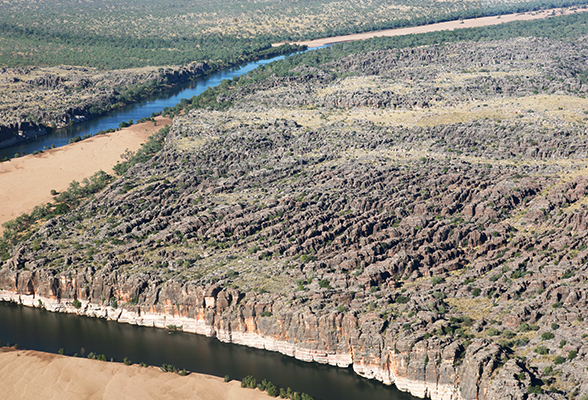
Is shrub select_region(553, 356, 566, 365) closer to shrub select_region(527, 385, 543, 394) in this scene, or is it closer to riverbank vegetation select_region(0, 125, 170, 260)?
shrub select_region(527, 385, 543, 394)

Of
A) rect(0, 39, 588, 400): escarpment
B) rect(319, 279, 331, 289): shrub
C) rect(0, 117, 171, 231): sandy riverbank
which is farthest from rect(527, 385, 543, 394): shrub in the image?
rect(0, 117, 171, 231): sandy riverbank

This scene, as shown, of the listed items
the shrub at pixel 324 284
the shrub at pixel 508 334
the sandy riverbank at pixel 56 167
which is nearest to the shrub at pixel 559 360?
the shrub at pixel 508 334

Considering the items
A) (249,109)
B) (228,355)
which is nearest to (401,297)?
(228,355)

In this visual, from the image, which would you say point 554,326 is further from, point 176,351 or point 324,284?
point 176,351

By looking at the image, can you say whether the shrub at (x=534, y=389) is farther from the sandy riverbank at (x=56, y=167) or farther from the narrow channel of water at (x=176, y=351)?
the sandy riverbank at (x=56, y=167)

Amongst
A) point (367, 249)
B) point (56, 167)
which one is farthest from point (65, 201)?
point (367, 249)

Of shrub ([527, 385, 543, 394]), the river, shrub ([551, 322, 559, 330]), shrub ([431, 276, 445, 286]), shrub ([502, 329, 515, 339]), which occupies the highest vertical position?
shrub ([551, 322, 559, 330])

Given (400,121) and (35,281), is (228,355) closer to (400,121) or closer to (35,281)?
(35,281)
